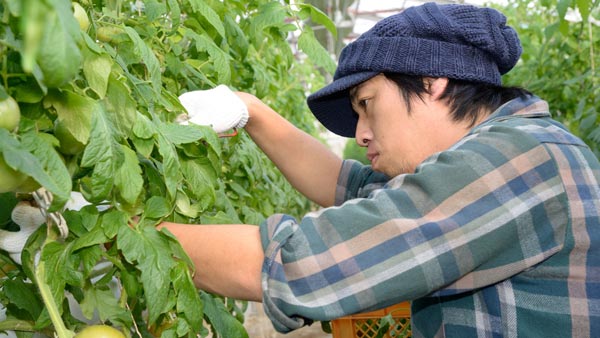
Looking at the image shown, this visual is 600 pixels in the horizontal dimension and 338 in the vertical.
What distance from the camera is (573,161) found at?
1185 mm

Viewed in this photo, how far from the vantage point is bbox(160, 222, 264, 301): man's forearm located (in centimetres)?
111

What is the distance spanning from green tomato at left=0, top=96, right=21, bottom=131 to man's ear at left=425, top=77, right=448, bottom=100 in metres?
0.80

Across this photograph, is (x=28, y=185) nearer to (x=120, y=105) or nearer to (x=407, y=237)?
(x=120, y=105)

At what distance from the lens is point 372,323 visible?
2.38 metres

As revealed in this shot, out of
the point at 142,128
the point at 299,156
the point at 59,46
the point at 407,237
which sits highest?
the point at 59,46

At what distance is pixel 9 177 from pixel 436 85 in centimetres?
84

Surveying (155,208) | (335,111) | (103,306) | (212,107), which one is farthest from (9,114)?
(335,111)

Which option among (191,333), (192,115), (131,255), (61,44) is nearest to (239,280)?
(191,333)

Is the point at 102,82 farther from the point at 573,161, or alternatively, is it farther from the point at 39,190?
the point at 573,161

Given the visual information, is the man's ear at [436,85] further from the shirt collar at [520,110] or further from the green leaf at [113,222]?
the green leaf at [113,222]

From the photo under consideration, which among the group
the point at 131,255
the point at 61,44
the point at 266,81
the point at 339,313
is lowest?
the point at 266,81

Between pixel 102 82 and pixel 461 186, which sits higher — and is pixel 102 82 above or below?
above

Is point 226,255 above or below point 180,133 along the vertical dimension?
below

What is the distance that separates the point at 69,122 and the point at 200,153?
0.41 metres
